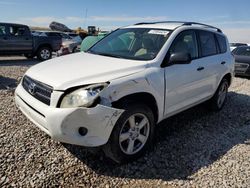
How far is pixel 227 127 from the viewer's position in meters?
5.27

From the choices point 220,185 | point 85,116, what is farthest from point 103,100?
point 220,185

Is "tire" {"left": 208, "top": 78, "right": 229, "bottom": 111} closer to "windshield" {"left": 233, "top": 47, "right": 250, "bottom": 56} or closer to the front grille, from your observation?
the front grille

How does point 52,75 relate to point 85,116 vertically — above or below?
above

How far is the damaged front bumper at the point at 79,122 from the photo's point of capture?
309 centimetres

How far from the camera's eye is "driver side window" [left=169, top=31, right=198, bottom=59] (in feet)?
14.2

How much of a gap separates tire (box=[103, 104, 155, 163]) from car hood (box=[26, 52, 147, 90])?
46 centimetres

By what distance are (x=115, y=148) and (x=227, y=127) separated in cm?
271

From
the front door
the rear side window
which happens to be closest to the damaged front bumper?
the front door

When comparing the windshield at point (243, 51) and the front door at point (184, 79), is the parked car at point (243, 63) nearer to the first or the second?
the windshield at point (243, 51)

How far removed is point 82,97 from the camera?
313 centimetres

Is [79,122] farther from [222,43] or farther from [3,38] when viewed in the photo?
[3,38]

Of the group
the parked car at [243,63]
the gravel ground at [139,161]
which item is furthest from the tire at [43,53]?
the gravel ground at [139,161]

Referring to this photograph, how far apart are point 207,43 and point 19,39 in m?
11.2

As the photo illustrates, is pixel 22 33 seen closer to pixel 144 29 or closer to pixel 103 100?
pixel 144 29
